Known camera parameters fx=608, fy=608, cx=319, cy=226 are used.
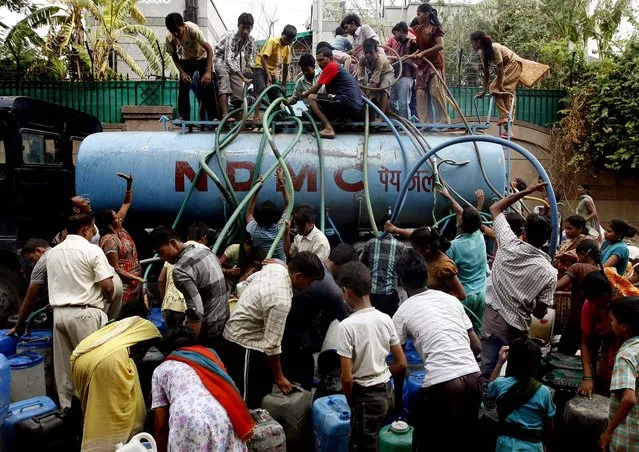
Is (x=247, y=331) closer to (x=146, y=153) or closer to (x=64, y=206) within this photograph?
(x=146, y=153)

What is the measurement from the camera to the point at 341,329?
3.56 meters

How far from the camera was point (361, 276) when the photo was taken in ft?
11.9

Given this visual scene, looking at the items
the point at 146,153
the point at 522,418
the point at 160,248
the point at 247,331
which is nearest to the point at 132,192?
the point at 146,153

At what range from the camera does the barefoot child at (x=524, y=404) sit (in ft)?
11.5

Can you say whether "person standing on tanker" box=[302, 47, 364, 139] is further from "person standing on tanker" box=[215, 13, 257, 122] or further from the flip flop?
"person standing on tanker" box=[215, 13, 257, 122]

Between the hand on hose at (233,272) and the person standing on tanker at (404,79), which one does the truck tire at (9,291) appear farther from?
the person standing on tanker at (404,79)

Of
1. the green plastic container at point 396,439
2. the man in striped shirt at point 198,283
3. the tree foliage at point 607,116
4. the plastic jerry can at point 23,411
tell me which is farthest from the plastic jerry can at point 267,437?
the tree foliage at point 607,116

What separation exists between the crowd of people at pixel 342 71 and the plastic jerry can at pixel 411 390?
11.1 feet

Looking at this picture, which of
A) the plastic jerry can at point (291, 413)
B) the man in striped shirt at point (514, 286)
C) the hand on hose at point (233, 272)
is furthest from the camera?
the hand on hose at point (233, 272)

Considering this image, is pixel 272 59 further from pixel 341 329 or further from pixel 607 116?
pixel 607 116

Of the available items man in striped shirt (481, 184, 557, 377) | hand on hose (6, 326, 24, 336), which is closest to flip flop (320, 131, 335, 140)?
man in striped shirt (481, 184, 557, 377)

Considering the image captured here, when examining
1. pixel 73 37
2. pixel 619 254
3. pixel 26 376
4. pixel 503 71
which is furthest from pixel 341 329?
pixel 73 37

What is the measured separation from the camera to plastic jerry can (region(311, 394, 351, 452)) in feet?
13.1

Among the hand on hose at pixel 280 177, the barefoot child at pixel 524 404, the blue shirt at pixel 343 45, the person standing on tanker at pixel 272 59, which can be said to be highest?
the blue shirt at pixel 343 45
